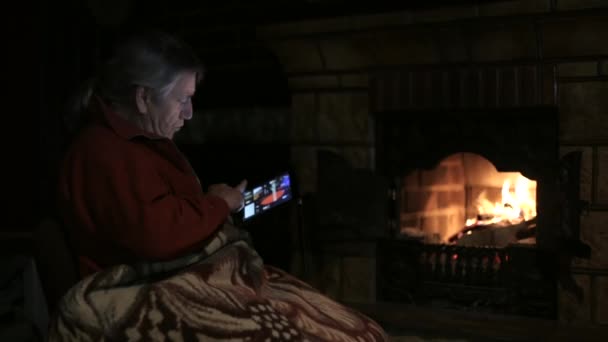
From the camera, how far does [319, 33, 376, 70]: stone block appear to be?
2588 millimetres

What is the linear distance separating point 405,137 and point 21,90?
1902 millimetres

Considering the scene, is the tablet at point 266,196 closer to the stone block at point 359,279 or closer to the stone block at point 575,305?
the stone block at point 359,279

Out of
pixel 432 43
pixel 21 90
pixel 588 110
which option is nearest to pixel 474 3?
pixel 432 43

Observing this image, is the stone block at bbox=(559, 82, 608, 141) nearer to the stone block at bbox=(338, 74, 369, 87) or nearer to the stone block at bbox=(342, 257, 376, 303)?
the stone block at bbox=(338, 74, 369, 87)

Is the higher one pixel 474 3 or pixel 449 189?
pixel 474 3

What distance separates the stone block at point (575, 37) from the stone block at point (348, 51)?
2.15 feet

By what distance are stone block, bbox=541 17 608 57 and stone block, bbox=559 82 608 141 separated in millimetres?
116

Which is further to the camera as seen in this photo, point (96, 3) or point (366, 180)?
point (96, 3)

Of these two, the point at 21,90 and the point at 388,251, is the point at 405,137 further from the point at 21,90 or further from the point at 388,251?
the point at 21,90

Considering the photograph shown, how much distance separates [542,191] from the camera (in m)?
2.40

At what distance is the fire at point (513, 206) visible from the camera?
2.63 meters

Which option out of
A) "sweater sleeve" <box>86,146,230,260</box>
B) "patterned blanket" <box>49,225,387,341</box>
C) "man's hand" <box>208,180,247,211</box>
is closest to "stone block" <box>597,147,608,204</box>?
"patterned blanket" <box>49,225,387,341</box>

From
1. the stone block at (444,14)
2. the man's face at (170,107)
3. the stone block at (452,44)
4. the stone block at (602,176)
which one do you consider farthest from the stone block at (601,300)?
the man's face at (170,107)

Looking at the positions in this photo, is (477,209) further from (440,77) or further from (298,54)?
(298,54)
